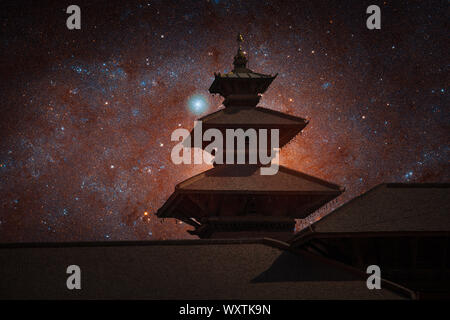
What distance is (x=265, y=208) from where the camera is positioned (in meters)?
17.7

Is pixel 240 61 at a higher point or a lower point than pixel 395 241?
higher

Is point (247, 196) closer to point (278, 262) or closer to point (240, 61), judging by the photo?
point (278, 262)

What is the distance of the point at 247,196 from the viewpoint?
1728 centimetres

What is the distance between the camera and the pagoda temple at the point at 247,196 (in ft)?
56.4

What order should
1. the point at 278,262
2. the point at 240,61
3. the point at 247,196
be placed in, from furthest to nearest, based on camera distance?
the point at 240,61
the point at 247,196
the point at 278,262

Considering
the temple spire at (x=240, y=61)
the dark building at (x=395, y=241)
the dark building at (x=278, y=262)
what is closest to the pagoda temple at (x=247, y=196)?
the temple spire at (x=240, y=61)

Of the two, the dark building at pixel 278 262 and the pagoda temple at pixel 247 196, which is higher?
the pagoda temple at pixel 247 196

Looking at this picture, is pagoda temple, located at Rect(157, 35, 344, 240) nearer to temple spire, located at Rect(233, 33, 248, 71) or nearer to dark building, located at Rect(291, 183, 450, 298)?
temple spire, located at Rect(233, 33, 248, 71)

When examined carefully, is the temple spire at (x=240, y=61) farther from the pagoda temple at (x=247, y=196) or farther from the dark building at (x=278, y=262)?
the dark building at (x=278, y=262)

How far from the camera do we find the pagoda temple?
1720 cm

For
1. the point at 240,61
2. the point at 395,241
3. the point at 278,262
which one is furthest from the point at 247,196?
the point at 240,61
